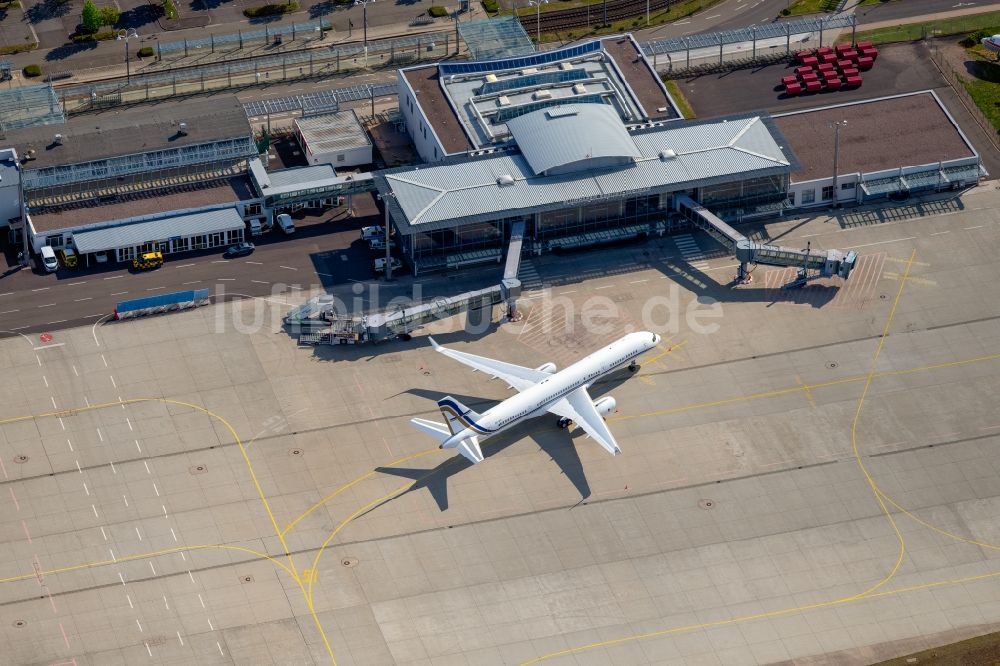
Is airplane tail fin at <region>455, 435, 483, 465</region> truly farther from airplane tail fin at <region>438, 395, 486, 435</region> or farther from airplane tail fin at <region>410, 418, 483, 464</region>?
airplane tail fin at <region>438, 395, 486, 435</region>

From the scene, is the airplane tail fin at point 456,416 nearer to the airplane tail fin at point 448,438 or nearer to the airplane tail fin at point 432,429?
the airplane tail fin at point 432,429

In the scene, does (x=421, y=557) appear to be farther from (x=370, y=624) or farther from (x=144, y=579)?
(x=144, y=579)

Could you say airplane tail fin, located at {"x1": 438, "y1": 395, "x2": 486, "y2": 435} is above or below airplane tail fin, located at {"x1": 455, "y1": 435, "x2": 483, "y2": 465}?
above

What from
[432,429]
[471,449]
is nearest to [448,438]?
[432,429]

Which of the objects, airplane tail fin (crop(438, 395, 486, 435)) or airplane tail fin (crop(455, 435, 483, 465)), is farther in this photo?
airplane tail fin (crop(438, 395, 486, 435))

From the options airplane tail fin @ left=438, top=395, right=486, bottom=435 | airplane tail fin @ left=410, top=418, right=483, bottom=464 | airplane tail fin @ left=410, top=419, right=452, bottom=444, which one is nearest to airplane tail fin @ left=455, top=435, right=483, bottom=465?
airplane tail fin @ left=410, top=418, right=483, bottom=464

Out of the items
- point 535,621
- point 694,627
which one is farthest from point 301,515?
point 694,627

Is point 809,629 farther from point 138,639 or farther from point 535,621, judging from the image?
point 138,639

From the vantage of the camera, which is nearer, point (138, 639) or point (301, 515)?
point (138, 639)

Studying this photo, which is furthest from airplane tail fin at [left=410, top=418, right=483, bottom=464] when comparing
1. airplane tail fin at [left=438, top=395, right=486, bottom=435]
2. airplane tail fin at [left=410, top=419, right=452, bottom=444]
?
airplane tail fin at [left=438, top=395, right=486, bottom=435]
